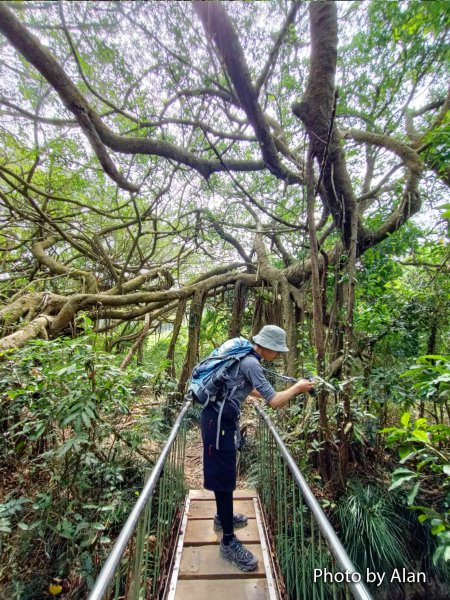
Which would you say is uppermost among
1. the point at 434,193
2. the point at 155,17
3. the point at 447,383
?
the point at 155,17

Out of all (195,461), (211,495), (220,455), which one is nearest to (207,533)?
(211,495)

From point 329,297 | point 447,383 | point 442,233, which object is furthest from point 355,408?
point 442,233

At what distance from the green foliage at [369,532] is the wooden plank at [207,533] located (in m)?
0.93

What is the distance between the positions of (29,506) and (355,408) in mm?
2791

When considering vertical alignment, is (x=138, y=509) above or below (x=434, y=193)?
below

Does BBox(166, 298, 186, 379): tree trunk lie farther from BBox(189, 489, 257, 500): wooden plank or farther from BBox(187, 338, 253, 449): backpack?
BBox(187, 338, 253, 449): backpack

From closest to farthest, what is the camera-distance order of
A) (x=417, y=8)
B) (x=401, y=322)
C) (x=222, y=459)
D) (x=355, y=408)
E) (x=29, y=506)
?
(x=222, y=459), (x=417, y=8), (x=29, y=506), (x=355, y=408), (x=401, y=322)

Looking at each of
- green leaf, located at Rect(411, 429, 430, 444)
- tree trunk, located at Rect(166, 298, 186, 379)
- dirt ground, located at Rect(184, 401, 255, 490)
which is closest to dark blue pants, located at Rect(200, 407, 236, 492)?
green leaf, located at Rect(411, 429, 430, 444)

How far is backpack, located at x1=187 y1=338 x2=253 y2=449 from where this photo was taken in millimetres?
2014

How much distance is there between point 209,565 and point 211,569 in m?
0.04

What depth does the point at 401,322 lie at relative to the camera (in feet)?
11.2

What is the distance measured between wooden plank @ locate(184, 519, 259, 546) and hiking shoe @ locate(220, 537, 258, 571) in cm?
18

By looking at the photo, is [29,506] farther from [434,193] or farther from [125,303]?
[434,193]

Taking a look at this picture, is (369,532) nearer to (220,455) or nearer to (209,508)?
(209,508)
